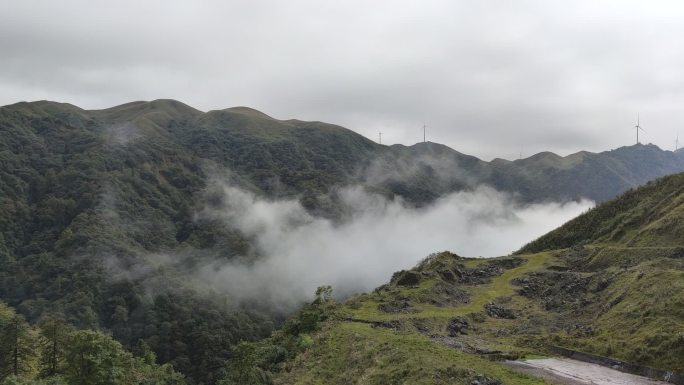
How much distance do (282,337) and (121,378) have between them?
17404 mm

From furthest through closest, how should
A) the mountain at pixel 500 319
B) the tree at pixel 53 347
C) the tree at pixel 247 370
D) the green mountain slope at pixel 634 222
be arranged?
the tree at pixel 53 347, the green mountain slope at pixel 634 222, the tree at pixel 247 370, the mountain at pixel 500 319

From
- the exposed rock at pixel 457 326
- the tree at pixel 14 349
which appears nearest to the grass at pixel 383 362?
the exposed rock at pixel 457 326

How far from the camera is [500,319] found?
55.3m

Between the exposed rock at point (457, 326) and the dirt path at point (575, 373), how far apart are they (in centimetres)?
1288

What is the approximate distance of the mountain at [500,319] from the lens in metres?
32.5

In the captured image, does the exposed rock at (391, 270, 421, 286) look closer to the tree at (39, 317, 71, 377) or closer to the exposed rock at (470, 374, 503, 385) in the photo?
the exposed rock at (470, 374, 503, 385)

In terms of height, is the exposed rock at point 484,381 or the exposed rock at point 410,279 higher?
the exposed rock at point 484,381

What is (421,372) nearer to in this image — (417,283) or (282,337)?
(282,337)

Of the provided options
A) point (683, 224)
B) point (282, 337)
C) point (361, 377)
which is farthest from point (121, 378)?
point (683, 224)

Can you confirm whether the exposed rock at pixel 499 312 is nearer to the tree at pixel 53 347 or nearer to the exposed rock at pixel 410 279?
the exposed rock at pixel 410 279

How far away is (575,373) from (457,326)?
18175 millimetres

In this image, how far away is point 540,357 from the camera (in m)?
36.4

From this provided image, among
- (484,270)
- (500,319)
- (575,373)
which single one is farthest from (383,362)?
(484,270)

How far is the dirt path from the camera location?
29.4 meters
